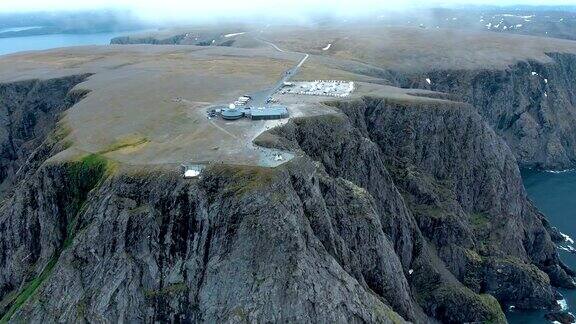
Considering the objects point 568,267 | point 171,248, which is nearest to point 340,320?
point 171,248

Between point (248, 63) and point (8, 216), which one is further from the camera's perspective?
point (248, 63)

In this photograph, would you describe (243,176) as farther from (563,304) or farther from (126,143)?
(563,304)

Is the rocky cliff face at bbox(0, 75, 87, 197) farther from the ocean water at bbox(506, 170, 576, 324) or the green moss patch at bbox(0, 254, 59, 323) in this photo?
the ocean water at bbox(506, 170, 576, 324)

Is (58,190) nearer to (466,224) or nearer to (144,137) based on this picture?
(144,137)

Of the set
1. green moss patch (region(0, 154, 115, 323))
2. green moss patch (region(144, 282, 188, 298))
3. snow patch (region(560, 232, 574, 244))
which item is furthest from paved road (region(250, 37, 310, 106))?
snow patch (region(560, 232, 574, 244))

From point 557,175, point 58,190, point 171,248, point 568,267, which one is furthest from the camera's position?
point 557,175

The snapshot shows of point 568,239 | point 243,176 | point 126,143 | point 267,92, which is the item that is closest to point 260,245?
point 243,176
